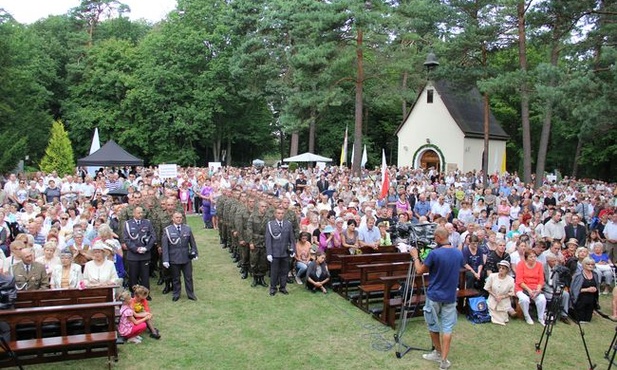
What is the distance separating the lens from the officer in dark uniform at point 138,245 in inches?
333

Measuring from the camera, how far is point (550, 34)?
1819 centimetres

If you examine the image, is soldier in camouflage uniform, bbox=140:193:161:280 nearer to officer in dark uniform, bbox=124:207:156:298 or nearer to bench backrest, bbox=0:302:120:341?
officer in dark uniform, bbox=124:207:156:298

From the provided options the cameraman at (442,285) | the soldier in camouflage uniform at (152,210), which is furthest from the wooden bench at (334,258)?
the cameraman at (442,285)

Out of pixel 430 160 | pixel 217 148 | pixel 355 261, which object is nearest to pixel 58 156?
pixel 217 148

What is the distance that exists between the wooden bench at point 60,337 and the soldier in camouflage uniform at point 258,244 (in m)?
3.89

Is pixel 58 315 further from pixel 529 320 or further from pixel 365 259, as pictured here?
pixel 529 320

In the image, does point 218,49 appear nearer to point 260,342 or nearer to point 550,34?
point 550,34

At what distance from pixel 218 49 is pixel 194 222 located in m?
24.0

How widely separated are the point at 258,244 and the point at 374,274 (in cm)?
251

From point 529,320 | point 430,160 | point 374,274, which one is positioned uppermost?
point 430,160

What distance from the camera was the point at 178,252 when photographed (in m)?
8.60

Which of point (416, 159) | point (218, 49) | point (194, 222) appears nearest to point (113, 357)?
point (194, 222)

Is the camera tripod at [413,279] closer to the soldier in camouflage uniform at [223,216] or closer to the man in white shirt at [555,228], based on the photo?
the man in white shirt at [555,228]

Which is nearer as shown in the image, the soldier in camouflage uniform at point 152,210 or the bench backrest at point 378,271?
the bench backrest at point 378,271
